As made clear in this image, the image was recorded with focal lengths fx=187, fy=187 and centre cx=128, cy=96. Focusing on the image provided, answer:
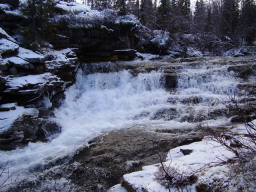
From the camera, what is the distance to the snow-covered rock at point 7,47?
→ 715cm

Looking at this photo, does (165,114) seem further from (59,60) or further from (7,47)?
(7,47)

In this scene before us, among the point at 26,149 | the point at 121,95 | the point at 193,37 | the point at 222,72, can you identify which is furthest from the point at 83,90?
the point at 193,37

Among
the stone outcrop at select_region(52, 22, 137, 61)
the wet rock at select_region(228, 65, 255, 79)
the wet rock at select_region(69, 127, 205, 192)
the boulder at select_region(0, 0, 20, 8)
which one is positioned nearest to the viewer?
the wet rock at select_region(69, 127, 205, 192)

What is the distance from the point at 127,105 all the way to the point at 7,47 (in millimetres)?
5631

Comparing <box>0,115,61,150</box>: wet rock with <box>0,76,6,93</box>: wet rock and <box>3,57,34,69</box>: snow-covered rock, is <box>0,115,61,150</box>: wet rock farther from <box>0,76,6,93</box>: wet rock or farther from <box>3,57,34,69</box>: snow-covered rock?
<box>3,57,34,69</box>: snow-covered rock

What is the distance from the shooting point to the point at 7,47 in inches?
289

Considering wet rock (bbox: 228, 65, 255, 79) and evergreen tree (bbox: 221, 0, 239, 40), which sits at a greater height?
evergreen tree (bbox: 221, 0, 239, 40)

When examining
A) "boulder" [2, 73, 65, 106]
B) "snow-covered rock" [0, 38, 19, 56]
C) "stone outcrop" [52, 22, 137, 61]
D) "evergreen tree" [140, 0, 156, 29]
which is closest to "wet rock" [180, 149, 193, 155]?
"boulder" [2, 73, 65, 106]

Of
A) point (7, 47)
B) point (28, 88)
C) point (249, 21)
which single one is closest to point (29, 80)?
point (28, 88)

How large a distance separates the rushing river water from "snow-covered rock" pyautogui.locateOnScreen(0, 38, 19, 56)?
3.00 metres

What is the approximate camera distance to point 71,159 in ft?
17.1

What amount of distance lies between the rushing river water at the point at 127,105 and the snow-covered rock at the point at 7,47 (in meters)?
3.00

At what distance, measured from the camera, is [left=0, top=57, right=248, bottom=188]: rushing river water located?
5.86 metres

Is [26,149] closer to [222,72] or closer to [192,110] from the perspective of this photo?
[192,110]
